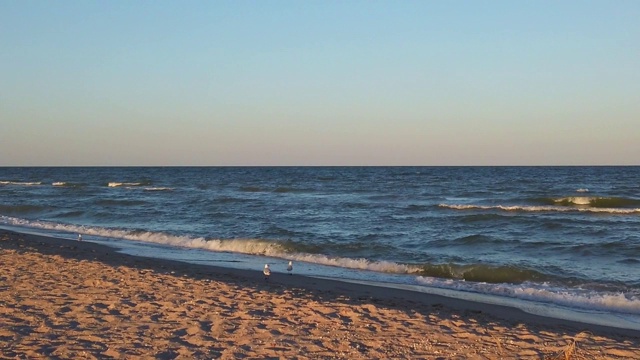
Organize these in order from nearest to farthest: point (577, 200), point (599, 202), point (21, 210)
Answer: point (21, 210)
point (599, 202)
point (577, 200)

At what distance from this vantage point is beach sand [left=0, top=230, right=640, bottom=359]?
5793 millimetres

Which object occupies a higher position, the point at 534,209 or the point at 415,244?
the point at 534,209

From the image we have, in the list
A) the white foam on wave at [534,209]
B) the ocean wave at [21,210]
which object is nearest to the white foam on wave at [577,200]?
the white foam on wave at [534,209]

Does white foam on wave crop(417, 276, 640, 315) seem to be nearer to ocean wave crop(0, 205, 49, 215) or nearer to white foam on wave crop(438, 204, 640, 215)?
white foam on wave crop(438, 204, 640, 215)

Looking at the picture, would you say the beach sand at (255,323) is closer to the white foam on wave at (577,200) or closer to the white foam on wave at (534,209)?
the white foam on wave at (534,209)

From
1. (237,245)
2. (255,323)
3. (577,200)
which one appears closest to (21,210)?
(237,245)

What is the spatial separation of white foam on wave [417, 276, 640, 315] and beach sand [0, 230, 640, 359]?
1175 millimetres

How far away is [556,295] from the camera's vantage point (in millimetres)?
9547

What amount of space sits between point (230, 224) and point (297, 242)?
519 centimetres

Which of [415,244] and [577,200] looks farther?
[577,200]

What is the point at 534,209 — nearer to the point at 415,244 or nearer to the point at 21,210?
the point at 415,244

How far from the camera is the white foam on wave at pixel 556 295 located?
351 inches

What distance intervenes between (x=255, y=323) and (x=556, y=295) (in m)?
5.15

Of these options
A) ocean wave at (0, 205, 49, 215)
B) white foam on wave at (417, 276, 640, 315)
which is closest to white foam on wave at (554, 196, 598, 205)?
white foam on wave at (417, 276, 640, 315)
